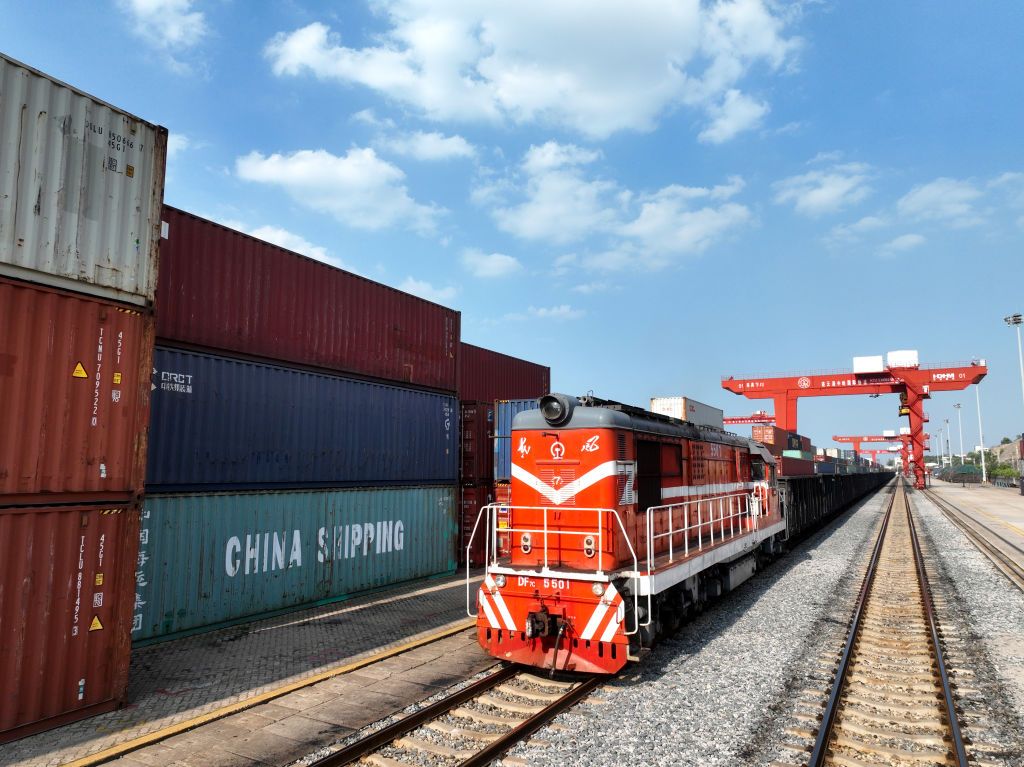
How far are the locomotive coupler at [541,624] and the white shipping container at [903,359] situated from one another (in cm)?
5215

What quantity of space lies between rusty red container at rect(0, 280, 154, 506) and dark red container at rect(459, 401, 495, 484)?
987 centimetres

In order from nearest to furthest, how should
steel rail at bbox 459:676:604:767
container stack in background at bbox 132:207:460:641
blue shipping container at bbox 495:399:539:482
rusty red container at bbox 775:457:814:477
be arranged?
steel rail at bbox 459:676:604:767
container stack in background at bbox 132:207:460:641
blue shipping container at bbox 495:399:539:482
rusty red container at bbox 775:457:814:477

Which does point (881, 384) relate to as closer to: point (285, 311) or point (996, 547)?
point (996, 547)

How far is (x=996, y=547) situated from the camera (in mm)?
19875

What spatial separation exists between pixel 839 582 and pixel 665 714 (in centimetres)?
938

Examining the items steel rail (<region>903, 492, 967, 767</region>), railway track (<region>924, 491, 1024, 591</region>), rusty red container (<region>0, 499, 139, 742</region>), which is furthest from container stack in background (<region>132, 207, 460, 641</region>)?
railway track (<region>924, 491, 1024, 591</region>)

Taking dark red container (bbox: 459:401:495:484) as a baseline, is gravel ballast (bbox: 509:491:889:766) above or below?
below

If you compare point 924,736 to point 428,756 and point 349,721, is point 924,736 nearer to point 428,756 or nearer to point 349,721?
point 428,756

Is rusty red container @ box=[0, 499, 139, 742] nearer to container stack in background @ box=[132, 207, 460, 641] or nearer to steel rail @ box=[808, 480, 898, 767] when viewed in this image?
container stack in background @ box=[132, 207, 460, 641]

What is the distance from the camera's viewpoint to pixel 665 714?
6.40 metres

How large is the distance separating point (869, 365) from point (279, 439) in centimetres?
5123

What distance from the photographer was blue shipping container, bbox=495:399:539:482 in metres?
15.6

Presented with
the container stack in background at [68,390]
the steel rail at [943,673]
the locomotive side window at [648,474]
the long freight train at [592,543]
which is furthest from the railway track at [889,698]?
the container stack in background at [68,390]

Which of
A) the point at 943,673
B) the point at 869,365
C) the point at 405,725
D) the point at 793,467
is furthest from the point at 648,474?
the point at 869,365
